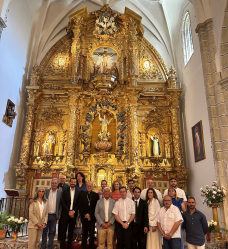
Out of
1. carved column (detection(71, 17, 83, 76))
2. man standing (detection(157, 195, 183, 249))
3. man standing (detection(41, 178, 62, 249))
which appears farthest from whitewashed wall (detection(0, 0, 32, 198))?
man standing (detection(157, 195, 183, 249))

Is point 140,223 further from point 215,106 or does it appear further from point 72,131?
point 72,131

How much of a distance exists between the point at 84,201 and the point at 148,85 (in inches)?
340

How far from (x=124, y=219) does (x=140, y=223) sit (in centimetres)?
37

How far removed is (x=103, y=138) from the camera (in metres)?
11.4

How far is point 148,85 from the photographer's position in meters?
12.7

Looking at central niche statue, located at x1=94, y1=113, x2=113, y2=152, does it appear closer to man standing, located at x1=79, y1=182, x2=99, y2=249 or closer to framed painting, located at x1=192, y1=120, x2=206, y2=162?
framed painting, located at x1=192, y1=120, x2=206, y2=162

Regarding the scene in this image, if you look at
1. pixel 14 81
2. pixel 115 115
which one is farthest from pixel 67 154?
pixel 14 81

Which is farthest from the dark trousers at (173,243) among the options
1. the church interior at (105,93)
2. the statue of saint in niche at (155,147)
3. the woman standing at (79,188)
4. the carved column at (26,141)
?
the carved column at (26,141)

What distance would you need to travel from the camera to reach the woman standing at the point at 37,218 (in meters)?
5.07

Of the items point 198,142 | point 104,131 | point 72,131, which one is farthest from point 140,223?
point 72,131

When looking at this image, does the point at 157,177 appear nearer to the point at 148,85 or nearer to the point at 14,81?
the point at 148,85

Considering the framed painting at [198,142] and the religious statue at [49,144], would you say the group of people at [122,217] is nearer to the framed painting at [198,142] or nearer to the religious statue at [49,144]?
the framed painting at [198,142]

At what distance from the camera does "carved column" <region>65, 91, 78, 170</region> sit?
1080cm

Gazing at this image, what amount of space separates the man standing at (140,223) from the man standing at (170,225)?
34cm
